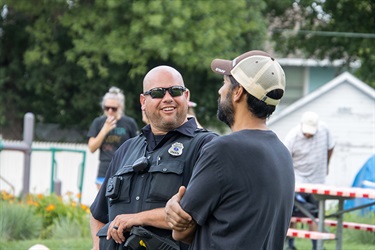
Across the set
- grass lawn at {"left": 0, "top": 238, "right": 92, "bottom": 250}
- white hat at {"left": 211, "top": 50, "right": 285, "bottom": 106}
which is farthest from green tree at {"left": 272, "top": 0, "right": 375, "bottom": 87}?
white hat at {"left": 211, "top": 50, "right": 285, "bottom": 106}

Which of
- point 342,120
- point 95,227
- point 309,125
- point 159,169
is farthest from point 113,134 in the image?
point 342,120

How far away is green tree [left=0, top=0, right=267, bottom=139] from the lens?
22031mm

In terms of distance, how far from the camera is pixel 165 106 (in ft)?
15.8

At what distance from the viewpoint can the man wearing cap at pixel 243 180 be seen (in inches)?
146

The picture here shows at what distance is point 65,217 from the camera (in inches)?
478

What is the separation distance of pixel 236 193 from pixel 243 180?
0.06 m

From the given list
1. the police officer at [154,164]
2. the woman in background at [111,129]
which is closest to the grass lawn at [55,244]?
the woman in background at [111,129]

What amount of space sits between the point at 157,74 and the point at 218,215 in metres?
1.34

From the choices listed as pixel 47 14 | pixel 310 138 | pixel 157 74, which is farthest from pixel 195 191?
pixel 47 14

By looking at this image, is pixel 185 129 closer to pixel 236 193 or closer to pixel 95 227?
pixel 95 227

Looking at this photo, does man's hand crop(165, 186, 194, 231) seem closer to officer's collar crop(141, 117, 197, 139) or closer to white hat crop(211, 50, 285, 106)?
white hat crop(211, 50, 285, 106)

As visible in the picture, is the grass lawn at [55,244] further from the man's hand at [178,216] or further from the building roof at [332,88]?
the building roof at [332,88]

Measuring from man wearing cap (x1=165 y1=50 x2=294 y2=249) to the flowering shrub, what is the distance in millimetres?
7987

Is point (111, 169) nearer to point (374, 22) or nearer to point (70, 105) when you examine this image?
point (70, 105)
